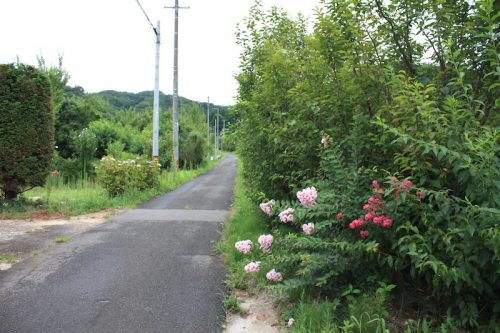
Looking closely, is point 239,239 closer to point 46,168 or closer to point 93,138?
point 46,168

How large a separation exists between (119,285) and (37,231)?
3.94m

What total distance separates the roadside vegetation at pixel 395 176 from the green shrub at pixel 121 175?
28.8ft

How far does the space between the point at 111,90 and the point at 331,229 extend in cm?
7870

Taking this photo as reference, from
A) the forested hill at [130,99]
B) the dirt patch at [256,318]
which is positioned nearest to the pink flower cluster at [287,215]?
the dirt patch at [256,318]

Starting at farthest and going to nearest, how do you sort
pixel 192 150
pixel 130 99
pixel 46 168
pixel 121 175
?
pixel 130 99 < pixel 192 150 < pixel 121 175 < pixel 46 168

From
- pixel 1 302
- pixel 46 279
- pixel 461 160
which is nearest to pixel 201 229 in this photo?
pixel 46 279

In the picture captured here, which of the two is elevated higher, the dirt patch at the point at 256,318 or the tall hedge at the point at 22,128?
the tall hedge at the point at 22,128

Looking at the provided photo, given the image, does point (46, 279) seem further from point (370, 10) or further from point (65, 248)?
point (370, 10)

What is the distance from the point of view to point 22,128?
30.8ft

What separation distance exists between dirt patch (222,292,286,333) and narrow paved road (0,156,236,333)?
161 mm

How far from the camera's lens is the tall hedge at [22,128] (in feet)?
30.5

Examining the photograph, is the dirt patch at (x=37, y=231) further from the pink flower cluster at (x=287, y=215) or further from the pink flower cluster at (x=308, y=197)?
the pink flower cluster at (x=308, y=197)

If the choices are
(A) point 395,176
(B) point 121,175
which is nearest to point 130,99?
(B) point 121,175

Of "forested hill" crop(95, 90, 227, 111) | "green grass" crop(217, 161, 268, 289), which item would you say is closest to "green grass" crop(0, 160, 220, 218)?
"green grass" crop(217, 161, 268, 289)
